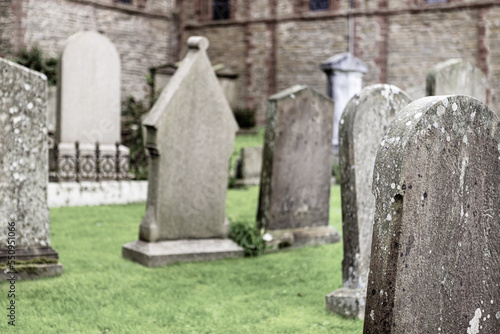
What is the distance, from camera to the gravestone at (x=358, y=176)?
4.20m

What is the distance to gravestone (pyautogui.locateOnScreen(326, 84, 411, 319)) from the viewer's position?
4199mm

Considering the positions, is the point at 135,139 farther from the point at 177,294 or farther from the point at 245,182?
the point at 177,294

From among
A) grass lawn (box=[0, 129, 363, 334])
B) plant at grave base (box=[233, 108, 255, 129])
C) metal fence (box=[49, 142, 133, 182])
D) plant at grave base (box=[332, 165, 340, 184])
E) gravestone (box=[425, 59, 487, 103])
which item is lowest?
grass lawn (box=[0, 129, 363, 334])

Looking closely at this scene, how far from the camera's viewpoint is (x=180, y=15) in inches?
1030

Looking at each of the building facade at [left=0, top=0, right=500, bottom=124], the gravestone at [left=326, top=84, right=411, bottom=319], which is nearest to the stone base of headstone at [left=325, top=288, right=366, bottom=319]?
the gravestone at [left=326, top=84, right=411, bottom=319]

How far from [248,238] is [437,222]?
3911mm

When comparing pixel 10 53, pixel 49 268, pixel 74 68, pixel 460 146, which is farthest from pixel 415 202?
pixel 10 53

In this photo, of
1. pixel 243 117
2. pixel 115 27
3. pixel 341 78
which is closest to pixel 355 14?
pixel 243 117

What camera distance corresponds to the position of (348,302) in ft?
13.6

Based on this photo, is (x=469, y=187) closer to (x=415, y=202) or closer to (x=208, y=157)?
(x=415, y=202)

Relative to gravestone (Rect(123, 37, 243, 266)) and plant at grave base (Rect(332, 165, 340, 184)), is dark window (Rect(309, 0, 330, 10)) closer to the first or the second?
plant at grave base (Rect(332, 165, 340, 184))

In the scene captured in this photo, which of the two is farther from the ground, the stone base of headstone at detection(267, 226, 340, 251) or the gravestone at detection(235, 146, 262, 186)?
the gravestone at detection(235, 146, 262, 186)

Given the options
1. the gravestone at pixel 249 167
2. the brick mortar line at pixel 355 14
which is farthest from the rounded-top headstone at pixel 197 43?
the brick mortar line at pixel 355 14

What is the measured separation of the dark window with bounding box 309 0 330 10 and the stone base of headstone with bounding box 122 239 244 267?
19.8 meters
